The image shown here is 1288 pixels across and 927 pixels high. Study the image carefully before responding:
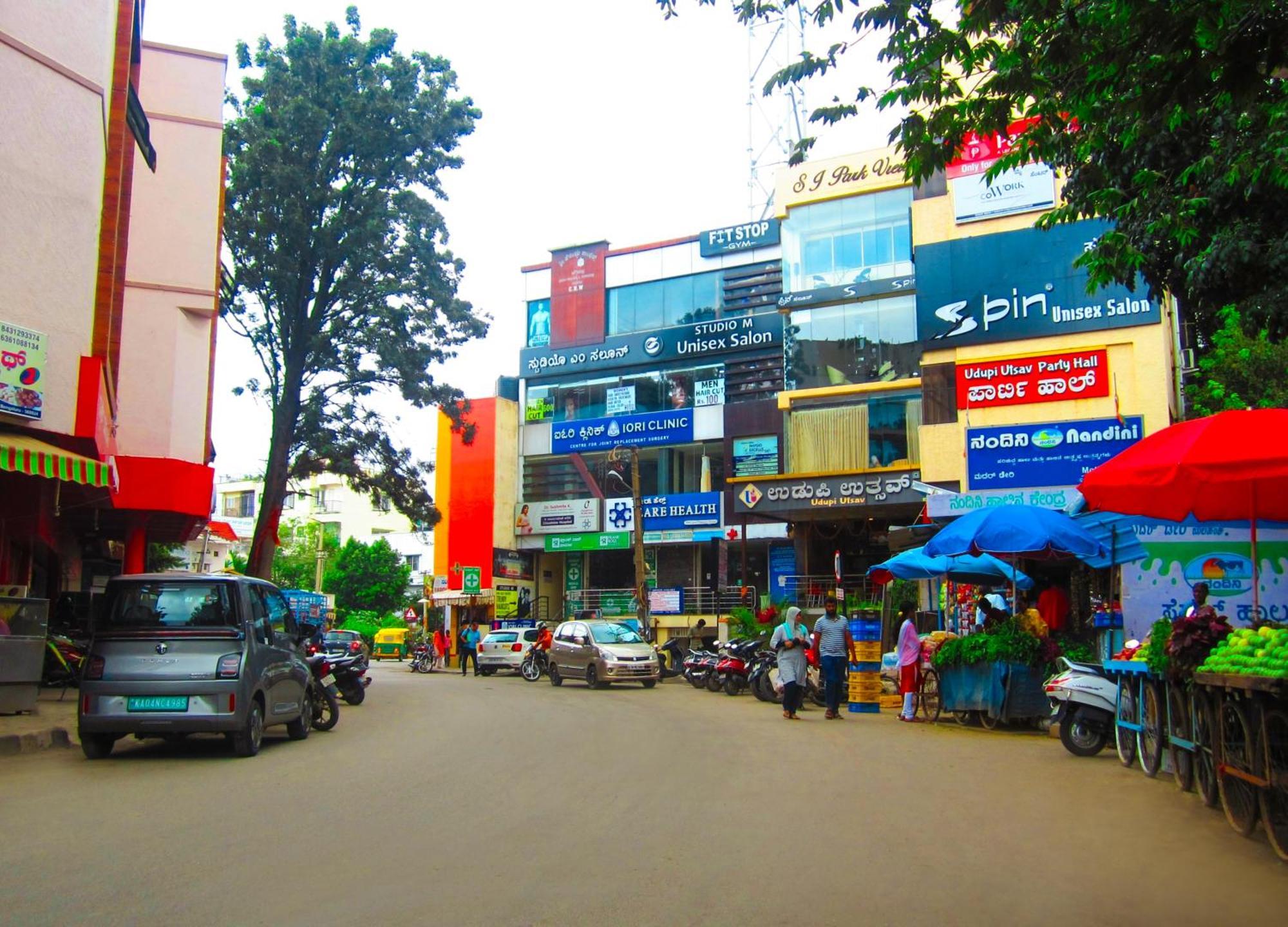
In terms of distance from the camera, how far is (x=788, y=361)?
34.6 m

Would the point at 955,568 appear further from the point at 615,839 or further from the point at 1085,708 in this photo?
the point at 615,839

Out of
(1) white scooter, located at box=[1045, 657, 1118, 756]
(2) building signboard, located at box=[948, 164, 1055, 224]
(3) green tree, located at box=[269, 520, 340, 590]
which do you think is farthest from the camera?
(3) green tree, located at box=[269, 520, 340, 590]

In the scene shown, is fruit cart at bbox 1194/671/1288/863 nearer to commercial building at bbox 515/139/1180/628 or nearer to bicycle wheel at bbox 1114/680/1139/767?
bicycle wheel at bbox 1114/680/1139/767

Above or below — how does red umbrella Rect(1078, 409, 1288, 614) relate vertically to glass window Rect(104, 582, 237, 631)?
above

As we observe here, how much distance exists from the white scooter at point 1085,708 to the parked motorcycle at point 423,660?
28701 millimetres

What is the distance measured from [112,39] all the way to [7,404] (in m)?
6.06

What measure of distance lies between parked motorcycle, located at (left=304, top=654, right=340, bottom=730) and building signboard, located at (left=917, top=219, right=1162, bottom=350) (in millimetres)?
19854

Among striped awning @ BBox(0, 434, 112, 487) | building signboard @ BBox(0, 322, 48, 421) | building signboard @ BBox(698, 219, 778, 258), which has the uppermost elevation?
building signboard @ BBox(698, 219, 778, 258)

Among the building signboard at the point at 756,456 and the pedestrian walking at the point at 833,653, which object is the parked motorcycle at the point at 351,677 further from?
the building signboard at the point at 756,456

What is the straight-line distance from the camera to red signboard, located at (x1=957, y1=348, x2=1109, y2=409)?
89.2 ft

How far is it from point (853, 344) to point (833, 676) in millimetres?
19213

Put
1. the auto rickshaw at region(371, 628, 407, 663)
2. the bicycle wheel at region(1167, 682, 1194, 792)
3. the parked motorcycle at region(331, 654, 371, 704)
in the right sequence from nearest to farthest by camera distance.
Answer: the bicycle wheel at region(1167, 682, 1194, 792) < the parked motorcycle at region(331, 654, 371, 704) < the auto rickshaw at region(371, 628, 407, 663)

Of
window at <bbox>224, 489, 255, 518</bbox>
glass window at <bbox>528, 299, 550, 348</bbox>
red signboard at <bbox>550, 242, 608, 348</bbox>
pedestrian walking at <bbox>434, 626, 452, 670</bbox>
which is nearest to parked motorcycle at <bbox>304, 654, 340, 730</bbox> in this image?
pedestrian walking at <bbox>434, 626, 452, 670</bbox>

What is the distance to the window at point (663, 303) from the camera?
42344 mm
